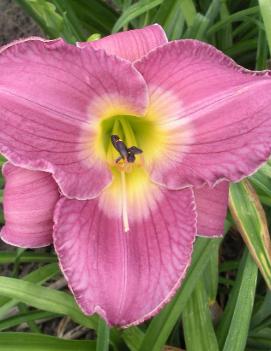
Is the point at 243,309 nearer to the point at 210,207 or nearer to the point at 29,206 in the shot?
the point at 210,207

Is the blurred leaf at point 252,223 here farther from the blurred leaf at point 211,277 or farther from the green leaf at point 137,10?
the green leaf at point 137,10

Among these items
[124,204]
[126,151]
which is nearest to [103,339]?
[124,204]

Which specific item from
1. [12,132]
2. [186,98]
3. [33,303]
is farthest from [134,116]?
[33,303]

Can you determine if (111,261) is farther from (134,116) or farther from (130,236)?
(134,116)

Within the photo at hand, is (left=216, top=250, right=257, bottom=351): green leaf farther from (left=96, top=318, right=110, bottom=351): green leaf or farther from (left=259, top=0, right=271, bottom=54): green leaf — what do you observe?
(left=259, top=0, right=271, bottom=54): green leaf

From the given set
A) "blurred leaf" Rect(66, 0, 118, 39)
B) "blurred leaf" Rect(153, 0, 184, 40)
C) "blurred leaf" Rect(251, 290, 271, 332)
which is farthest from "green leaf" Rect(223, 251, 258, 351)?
"blurred leaf" Rect(66, 0, 118, 39)

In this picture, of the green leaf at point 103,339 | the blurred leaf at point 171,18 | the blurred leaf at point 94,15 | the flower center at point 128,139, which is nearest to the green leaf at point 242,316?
the green leaf at point 103,339
